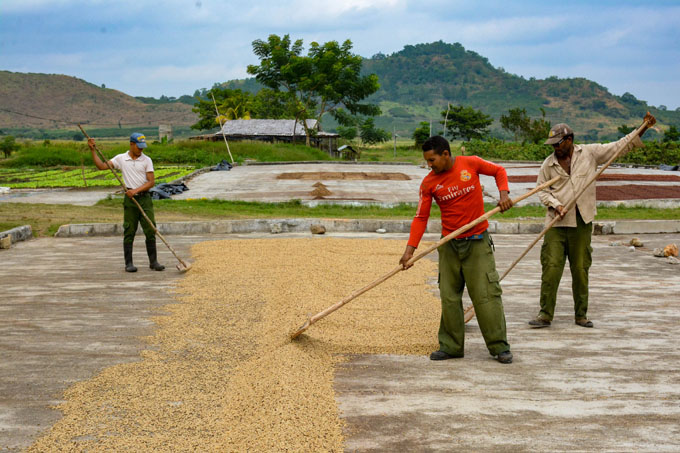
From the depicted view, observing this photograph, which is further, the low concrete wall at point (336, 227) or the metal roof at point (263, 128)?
the metal roof at point (263, 128)

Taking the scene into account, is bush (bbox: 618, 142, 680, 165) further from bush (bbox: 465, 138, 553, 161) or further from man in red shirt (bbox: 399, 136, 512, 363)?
man in red shirt (bbox: 399, 136, 512, 363)

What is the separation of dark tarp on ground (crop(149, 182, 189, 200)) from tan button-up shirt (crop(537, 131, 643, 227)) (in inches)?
507

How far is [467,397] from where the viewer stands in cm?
376

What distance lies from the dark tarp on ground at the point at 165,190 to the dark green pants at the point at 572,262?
12.9 meters

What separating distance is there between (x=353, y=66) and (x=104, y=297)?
→ 45.3m

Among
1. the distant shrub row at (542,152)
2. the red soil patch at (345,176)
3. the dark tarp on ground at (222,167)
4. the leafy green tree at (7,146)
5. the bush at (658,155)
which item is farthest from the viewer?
the leafy green tree at (7,146)

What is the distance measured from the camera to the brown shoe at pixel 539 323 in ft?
17.5

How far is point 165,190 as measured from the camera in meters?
18.0

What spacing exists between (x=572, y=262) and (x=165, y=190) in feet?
46.7

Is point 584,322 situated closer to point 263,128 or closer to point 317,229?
point 317,229

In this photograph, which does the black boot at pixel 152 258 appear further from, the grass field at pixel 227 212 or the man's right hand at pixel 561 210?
the man's right hand at pixel 561 210

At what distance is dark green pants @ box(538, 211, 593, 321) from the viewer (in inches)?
211

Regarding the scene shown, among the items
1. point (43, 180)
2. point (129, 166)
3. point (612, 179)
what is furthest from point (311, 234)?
point (43, 180)

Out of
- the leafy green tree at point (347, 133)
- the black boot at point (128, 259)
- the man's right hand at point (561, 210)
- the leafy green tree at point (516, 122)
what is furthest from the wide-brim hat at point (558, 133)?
the leafy green tree at point (347, 133)
